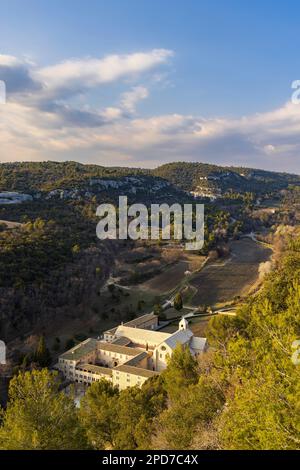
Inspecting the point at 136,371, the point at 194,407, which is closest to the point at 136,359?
the point at 136,371

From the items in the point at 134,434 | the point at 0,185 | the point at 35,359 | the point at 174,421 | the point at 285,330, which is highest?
the point at 0,185

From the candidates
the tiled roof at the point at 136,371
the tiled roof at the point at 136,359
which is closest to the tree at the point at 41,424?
the tiled roof at the point at 136,371

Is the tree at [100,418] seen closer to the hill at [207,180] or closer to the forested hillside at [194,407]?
the forested hillside at [194,407]

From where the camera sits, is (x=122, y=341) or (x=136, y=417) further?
(x=122, y=341)

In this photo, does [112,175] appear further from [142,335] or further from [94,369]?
[94,369]

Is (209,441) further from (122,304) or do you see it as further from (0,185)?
(0,185)
